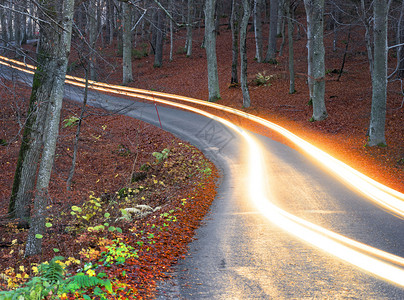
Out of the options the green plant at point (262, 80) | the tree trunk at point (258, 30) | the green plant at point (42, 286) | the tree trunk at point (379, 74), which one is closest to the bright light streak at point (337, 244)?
the green plant at point (42, 286)

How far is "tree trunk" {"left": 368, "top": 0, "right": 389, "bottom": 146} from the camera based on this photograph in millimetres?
15117

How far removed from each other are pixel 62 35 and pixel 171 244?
18.4ft

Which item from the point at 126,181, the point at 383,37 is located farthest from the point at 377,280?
the point at 383,37

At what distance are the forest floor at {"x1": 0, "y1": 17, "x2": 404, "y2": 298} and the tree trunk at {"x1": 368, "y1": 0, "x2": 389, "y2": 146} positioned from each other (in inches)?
26.9

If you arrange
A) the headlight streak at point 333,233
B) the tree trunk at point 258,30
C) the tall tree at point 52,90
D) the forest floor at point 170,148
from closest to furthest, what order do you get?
1. the headlight streak at point 333,233
2. the forest floor at point 170,148
3. the tall tree at point 52,90
4. the tree trunk at point 258,30

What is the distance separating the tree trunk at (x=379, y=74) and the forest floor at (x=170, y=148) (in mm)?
683

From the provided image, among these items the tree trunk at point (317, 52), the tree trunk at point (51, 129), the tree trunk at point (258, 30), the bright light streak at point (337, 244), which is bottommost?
the bright light streak at point (337, 244)

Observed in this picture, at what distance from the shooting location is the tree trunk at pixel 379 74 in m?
15.1

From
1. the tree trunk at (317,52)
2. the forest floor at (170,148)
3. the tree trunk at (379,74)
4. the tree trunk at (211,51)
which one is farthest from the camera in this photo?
the tree trunk at (211,51)

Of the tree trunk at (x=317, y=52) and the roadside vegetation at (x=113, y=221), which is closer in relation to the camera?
the roadside vegetation at (x=113, y=221)

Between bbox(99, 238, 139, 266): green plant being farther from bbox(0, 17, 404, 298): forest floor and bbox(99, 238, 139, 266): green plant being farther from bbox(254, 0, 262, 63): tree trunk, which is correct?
bbox(254, 0, 262, 63): tree trunk

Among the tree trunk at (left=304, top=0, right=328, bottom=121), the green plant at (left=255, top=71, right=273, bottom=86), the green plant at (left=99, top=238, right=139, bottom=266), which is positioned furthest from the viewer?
the green plant at (left=255, top=71, right=273, bottom=86)

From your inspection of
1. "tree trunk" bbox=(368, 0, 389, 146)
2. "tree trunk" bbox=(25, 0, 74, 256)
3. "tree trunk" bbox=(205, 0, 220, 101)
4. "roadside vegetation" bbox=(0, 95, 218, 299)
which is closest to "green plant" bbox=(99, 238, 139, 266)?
"roadside vegetation" bbox=(0, 95, 218, 299)

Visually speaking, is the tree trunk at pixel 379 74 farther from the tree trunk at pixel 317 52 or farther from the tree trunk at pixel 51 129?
the tree trunk at pixel 51 129
